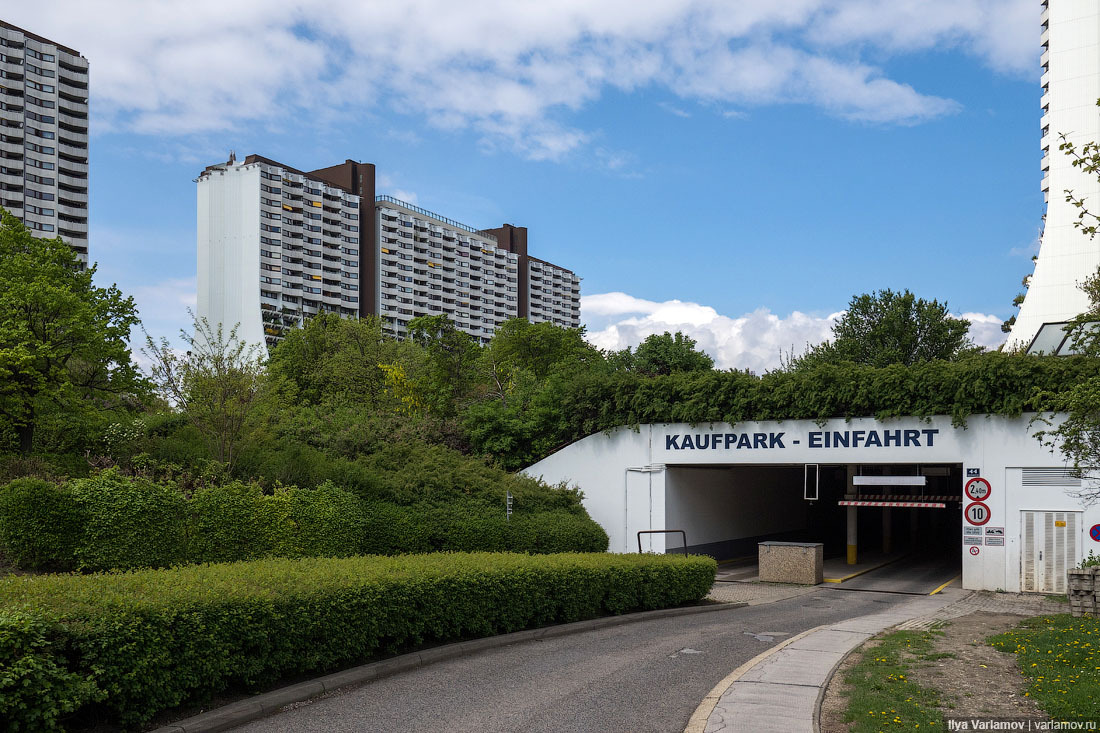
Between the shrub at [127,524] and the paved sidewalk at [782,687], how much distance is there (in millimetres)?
8702

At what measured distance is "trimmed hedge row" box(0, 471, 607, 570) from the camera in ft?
40.1

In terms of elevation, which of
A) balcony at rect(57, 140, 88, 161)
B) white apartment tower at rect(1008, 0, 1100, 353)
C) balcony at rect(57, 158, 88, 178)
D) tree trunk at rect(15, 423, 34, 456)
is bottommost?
tree trunk at rect(15, 423, 34, 456)

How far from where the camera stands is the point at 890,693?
29.0ft

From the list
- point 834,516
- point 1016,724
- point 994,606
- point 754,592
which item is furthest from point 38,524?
point 834,516

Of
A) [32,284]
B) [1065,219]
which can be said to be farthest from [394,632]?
[1065,219]

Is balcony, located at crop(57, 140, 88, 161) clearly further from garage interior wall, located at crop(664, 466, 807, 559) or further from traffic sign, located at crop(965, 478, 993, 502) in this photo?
traffic sign, located at crop(965, 478, 993, 502)

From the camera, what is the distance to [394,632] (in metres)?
10.6

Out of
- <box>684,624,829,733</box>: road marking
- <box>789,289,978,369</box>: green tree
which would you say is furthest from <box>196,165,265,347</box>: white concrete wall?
<box>684,624,829,733</box>: road marking

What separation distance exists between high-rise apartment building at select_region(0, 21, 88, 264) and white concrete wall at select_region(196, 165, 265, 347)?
15833 mm

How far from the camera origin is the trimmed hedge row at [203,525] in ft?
40.1

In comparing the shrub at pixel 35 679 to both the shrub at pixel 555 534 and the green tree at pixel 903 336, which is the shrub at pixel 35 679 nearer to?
the shrub at pixel 555 534

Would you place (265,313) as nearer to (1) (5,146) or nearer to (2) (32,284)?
(1) (5,146)

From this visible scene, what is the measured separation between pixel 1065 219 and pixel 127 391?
63.3 m

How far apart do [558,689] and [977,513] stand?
51.5ft
